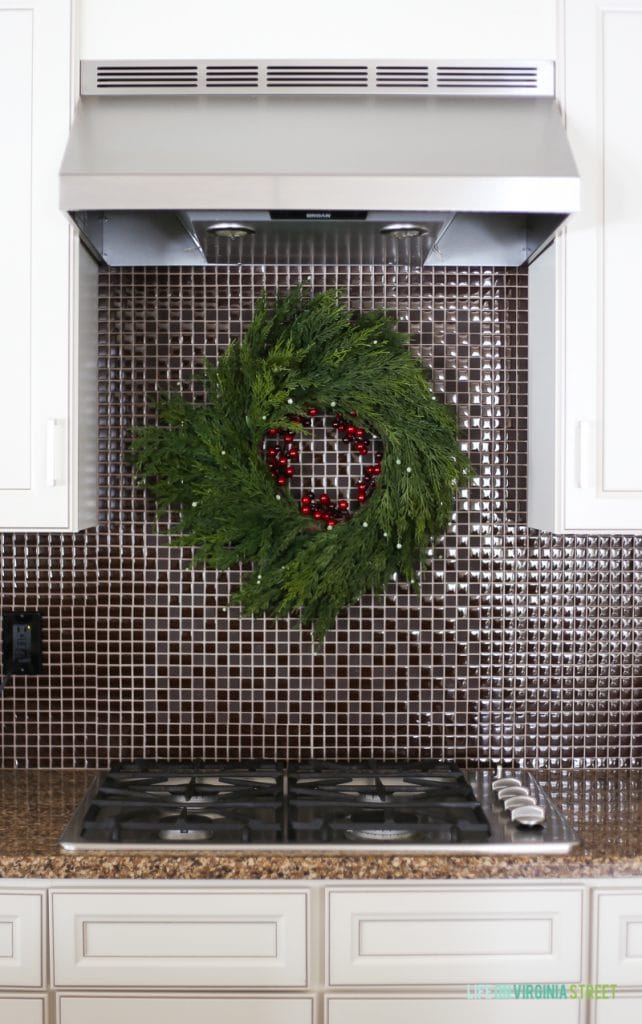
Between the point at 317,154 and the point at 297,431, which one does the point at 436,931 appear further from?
the point at 317,154

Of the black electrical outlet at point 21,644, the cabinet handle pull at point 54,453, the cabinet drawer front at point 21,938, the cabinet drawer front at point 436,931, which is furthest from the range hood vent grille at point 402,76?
the cabinet drawer front at point 21,938

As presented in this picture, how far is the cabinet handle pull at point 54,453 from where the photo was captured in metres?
1.76

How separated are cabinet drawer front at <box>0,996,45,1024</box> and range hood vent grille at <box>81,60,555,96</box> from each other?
5.71 ft

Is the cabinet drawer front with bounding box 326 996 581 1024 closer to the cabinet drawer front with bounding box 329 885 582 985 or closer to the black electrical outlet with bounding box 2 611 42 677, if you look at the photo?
the cabinet drawer front with bounding box 329 885 582 985

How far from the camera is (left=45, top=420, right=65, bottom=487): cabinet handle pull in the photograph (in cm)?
176

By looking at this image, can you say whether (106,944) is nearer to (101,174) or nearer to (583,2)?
(101,174)

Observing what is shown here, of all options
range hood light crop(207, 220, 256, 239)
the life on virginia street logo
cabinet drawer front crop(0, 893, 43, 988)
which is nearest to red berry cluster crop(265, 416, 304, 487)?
range hood light crop(207, 220, 256, 239)

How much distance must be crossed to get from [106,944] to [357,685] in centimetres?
80

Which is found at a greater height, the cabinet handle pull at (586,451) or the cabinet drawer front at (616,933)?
the cabinet handle pull at (586,451)

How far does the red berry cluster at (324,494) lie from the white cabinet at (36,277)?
0.49 metres

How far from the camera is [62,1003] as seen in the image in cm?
162

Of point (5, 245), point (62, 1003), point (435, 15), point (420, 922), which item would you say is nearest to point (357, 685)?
point (420, 922)

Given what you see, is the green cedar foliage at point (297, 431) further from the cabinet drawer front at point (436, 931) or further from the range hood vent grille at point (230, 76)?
the cabinet drawer front at point (436, 931)

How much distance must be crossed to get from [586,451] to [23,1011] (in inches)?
59.3
